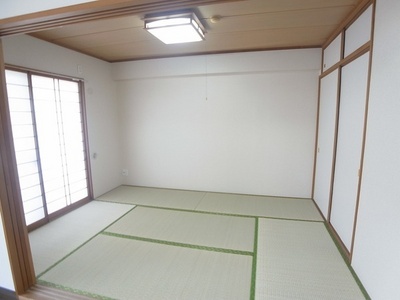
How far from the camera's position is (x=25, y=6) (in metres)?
1.46

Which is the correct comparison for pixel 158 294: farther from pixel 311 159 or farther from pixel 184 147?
pixel 311 159

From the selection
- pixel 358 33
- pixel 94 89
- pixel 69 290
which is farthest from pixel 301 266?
pixel 94 89

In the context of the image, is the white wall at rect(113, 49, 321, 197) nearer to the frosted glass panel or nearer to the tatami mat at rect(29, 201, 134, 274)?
the tatami mat at rect(29, 201, 134, 274)

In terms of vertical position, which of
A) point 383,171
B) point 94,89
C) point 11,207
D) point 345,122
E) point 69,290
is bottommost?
point 69,290

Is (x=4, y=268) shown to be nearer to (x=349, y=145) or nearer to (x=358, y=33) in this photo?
(x=349, y=145)

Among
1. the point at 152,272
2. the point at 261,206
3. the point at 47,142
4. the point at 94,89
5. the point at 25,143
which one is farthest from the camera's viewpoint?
the point at 94,89

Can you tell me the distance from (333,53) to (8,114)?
358 centimetres

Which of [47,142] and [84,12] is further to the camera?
[47,142]

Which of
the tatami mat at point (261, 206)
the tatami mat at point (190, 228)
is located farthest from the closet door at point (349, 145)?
the tatami mat at point (190, 228)

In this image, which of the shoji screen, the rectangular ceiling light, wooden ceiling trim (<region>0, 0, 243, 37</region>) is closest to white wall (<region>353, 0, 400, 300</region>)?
the shoji screen

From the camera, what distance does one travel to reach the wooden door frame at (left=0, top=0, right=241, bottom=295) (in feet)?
4.17

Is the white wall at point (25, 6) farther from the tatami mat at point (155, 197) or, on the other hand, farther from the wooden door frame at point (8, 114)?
the tatami mat at point (155, 197)

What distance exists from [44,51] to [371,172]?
394 centimetres

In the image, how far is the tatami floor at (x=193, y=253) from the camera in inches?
74.4
